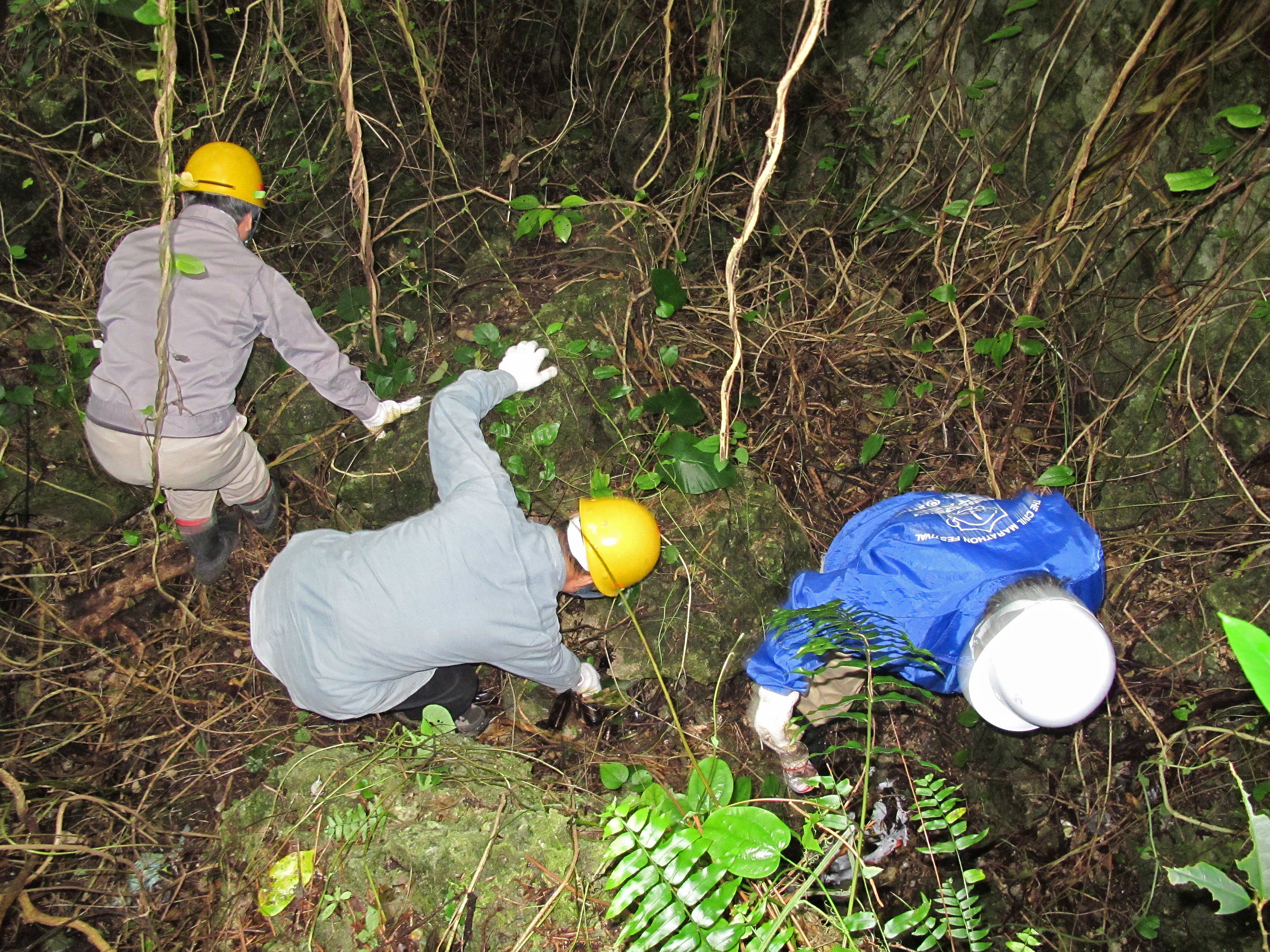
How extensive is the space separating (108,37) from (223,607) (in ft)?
10.4

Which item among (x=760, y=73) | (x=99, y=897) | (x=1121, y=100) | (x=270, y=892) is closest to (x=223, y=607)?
(x=99, y=897)

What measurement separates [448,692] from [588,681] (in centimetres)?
55

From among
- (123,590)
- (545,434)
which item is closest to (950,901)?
(545,434)

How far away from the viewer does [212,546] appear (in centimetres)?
321

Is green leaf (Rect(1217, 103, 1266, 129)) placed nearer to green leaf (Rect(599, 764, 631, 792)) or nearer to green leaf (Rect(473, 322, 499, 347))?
green leaf (Rect(473, 322, 499, 347))

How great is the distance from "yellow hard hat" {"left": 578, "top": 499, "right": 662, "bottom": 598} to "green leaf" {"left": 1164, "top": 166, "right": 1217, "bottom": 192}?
Result: 80.3 inches

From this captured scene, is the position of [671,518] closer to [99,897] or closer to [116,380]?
[116,380]

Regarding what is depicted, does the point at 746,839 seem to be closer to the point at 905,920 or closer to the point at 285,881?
the point at 905,920

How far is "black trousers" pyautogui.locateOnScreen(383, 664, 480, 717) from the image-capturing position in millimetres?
2674

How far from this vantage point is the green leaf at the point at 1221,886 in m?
0.96

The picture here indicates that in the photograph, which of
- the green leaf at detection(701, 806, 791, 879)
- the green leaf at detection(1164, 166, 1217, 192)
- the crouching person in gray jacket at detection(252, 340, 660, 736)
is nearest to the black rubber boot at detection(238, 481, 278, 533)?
the crouching person in gray jacket at detection(252, 340, 660, 736)

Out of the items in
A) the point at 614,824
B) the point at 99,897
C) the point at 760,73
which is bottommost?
the point at 99,897

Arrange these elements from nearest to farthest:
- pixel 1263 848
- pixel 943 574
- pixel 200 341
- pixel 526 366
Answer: pixel 1263 848 → pixel 943 574 → pixel 200 341 → pixel 526 366

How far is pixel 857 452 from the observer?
3.38 meters
